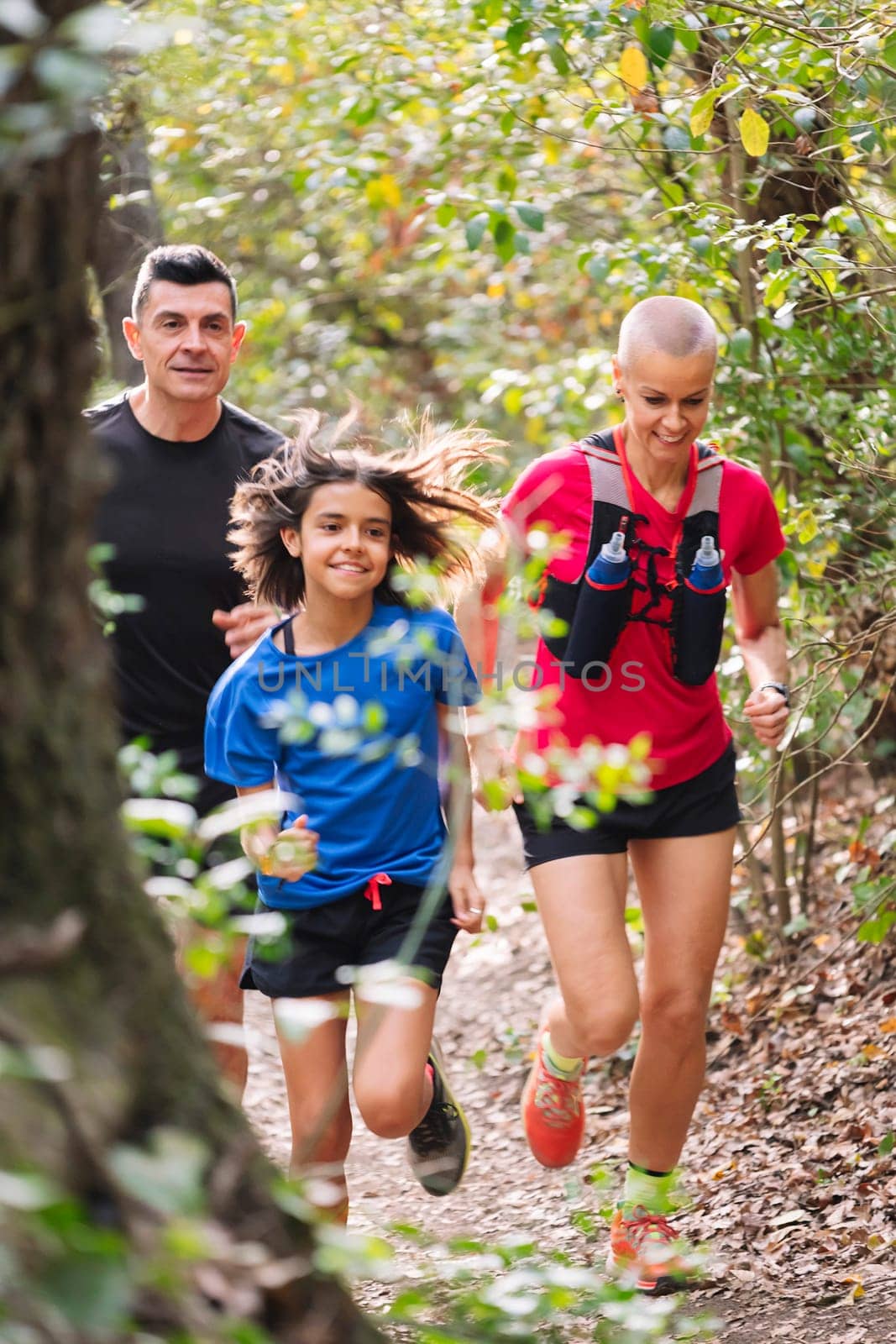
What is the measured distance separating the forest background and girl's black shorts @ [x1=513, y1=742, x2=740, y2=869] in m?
1.09

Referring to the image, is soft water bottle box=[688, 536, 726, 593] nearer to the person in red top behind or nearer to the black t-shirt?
the person in red top behind

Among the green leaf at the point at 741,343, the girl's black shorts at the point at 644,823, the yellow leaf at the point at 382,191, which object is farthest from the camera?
the yellow leaf at the point at 382,191

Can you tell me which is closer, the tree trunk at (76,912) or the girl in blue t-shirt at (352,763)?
the tree trunk at (76,912)

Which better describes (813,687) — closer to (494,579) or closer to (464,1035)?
(494,579)

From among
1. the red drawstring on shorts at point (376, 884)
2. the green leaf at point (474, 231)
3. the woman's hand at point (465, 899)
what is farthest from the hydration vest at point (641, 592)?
the green leaf at point (474, 231)

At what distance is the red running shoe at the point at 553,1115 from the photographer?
4.50m

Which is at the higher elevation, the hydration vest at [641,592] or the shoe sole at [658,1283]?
the hydration vest at [641,592]

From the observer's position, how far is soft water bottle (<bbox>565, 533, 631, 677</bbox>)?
393cm

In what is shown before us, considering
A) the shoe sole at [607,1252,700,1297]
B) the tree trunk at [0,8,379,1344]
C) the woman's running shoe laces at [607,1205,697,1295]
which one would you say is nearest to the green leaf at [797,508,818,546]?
the woman's running shoe laces at [607,1205,697,1295]

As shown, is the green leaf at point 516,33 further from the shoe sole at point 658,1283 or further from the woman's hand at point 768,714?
the shoe sole at point 658,1283

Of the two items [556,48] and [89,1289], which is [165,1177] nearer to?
[89,1289]

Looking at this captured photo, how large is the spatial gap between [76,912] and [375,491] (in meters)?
2.54

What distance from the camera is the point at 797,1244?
4.27 meters

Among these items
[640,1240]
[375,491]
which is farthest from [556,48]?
[640,1240]
